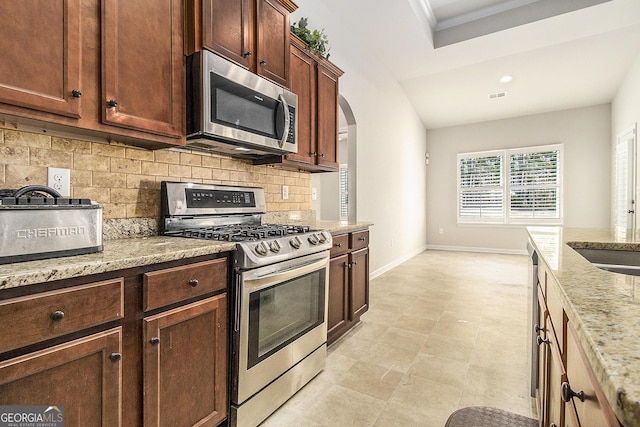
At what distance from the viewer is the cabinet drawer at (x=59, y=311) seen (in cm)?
85

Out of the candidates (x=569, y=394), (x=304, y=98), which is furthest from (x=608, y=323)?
(x=304, y=98)

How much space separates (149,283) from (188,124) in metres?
0.90

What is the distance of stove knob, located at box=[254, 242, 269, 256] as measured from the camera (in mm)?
1505

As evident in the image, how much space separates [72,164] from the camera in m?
1.51

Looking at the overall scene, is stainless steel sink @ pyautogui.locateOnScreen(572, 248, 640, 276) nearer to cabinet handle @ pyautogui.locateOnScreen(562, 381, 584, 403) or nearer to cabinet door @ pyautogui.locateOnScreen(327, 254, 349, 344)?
cabinet handle @ pyautogui.locateOnScreen(562, 381, 584, 403)

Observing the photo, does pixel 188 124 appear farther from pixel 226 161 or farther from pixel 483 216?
pixel 483 216

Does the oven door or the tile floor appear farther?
the tile floor

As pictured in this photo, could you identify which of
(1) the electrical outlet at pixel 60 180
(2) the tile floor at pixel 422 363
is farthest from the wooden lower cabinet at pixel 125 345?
(1) the electrical outlet at pixel 60 180

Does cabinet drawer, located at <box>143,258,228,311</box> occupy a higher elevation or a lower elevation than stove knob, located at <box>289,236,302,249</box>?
lower

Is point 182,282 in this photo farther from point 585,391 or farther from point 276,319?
point 585,391

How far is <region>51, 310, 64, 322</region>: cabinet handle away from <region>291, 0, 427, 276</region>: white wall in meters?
2.84

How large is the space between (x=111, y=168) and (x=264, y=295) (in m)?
1.01

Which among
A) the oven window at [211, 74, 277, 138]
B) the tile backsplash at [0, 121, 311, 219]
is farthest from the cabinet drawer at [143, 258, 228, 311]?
the oven window at [211, 74, 277, 138]

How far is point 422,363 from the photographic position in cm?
221
